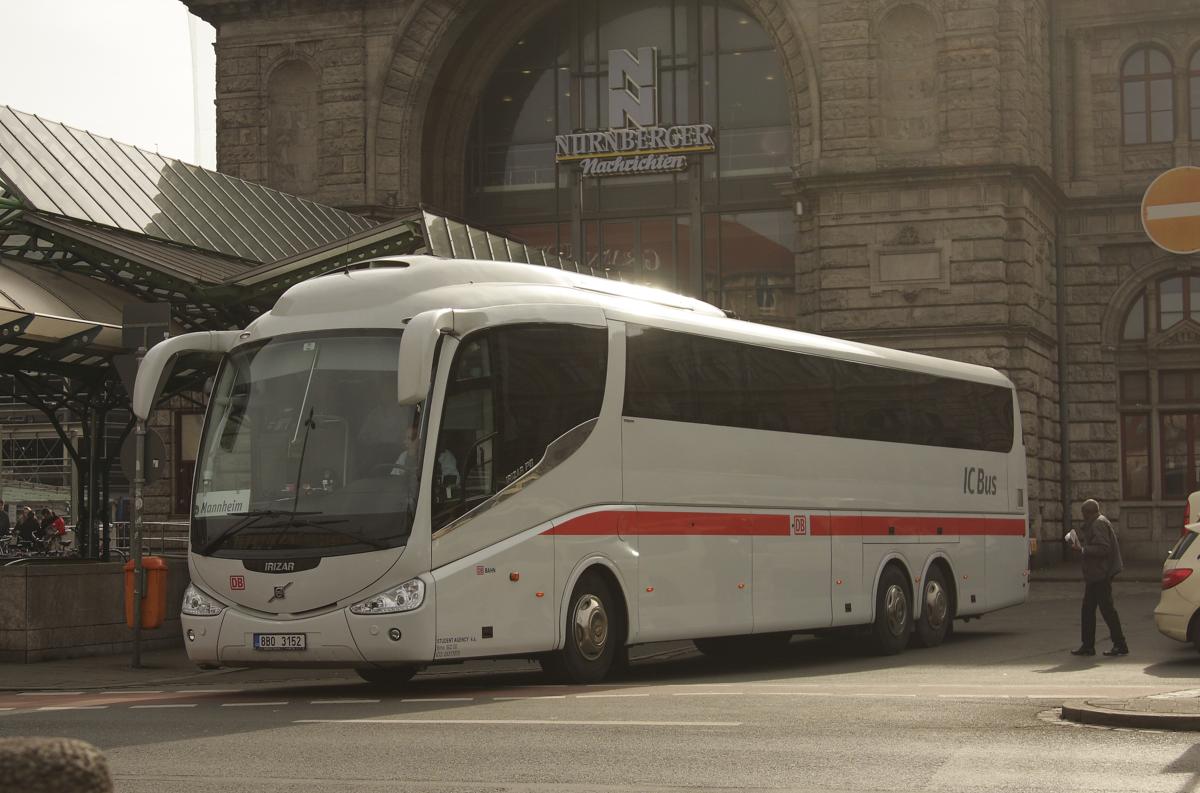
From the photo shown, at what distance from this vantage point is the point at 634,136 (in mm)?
43875

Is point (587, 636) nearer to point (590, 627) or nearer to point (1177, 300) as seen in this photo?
point (590, 627)

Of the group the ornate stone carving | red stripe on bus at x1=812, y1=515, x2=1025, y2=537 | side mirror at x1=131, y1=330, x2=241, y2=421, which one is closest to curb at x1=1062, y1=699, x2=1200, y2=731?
side mirror at x1=131, y1=330, x2=241, y2=421

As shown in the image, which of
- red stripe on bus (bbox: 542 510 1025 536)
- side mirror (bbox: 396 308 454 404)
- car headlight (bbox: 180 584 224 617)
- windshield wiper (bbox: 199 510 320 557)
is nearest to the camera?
side mirror (bbox: 396 308 454 404)

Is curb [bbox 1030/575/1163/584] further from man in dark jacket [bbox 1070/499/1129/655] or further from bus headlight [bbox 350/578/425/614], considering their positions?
bus headlight [bbox 350/578/425/614]

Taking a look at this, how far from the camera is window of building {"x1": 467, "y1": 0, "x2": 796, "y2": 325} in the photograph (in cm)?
4416

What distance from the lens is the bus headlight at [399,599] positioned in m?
13.8

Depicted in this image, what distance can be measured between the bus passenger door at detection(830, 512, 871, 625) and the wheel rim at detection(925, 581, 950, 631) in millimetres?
1778

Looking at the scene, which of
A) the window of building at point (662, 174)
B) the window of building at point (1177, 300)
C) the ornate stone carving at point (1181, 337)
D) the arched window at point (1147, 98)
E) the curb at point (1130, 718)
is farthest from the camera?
the window of building at point (662, 174)

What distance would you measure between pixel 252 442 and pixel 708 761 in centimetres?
619

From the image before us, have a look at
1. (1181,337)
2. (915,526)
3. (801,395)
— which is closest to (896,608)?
(915,526)

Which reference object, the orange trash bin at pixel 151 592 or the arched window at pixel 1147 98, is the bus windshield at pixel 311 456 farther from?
the arched window at pixel 1147 98

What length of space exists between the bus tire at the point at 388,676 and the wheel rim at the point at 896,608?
6.82 m

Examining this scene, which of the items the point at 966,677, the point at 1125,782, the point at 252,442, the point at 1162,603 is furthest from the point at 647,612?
the point at 1125,782

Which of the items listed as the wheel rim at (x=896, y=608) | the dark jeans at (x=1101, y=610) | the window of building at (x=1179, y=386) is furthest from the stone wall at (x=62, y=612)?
the window of building at (x=1179, y=386)
